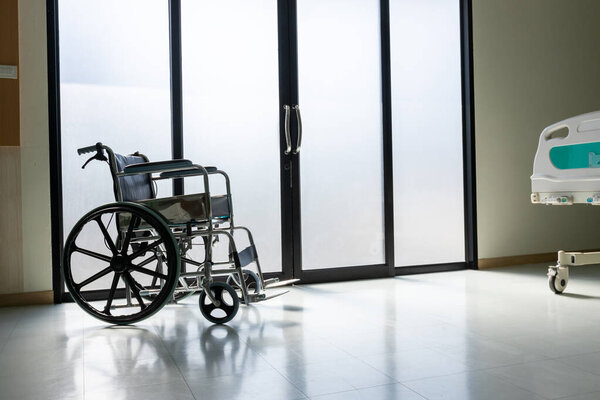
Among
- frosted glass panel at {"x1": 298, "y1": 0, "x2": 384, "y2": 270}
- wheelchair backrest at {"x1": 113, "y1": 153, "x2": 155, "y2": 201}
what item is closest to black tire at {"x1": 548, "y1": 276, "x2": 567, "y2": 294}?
frosted glass panel at {"x1": 298, "y1": 0, "x2": 384, "y2": 270}

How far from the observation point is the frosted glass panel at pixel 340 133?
364 centimetres

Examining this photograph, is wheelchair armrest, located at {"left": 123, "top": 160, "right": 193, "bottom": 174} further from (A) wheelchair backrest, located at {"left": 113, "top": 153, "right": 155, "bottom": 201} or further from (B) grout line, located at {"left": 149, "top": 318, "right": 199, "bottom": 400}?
(B) grout line, located at {"left": 149, "top": 318, "right": 199, "bottom": 400}

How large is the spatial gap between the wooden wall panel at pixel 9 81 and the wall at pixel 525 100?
3064 mm

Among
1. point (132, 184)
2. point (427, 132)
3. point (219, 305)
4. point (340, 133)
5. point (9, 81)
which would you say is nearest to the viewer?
point (219, 305)

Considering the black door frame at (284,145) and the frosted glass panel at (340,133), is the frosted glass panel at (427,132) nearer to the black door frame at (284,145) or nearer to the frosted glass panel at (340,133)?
the black door frame at (284,145)

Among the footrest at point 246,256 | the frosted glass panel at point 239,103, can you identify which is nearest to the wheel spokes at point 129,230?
the footrest at point 246,256

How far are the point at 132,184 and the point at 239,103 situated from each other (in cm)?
110

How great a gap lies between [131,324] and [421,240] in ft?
7.33

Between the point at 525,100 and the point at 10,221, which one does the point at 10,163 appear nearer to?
the point at 10,221

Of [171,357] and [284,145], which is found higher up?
[284,145]

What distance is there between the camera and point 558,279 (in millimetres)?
3021

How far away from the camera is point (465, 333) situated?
2.21 m

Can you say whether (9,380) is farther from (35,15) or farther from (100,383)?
(35,15)

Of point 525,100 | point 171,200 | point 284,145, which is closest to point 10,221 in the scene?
point 171,200
